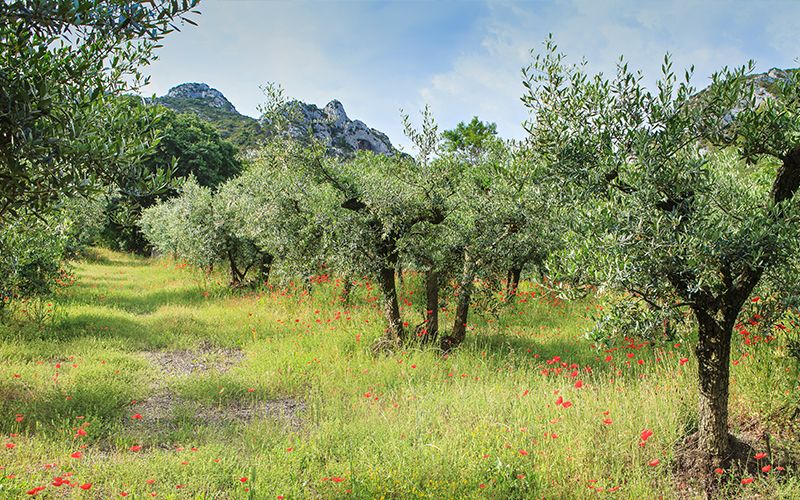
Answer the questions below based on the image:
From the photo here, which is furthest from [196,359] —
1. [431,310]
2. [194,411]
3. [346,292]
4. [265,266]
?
[265,266]

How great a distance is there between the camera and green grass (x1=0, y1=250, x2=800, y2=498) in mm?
5188

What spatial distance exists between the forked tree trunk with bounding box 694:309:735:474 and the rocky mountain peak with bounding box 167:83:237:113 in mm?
136884

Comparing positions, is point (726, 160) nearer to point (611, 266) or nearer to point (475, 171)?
point (611, 266)

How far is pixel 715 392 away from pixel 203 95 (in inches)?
6181

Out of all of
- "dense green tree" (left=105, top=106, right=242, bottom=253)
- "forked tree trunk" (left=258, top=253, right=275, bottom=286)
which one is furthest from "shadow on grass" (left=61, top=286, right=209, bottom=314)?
"dense green tree" (left=105, top=106, right=242, bottom=253)

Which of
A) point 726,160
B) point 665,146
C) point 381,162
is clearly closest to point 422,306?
point 381,162

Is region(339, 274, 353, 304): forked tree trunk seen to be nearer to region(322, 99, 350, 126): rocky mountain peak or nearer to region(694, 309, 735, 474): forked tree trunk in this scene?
region(322, 99, 350, 126): rocky mountain peak

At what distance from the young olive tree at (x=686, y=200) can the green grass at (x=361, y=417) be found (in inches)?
48.8

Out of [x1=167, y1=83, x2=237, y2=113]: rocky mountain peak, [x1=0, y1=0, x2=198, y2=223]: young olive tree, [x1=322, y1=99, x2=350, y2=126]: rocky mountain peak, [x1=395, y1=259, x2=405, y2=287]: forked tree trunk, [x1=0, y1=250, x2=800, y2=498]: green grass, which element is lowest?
[x1=0, y1=250, x2=800, y2=498]: green grass

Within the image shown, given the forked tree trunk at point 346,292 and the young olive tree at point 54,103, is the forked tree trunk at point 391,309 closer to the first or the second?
the forked tree trunk at point 346,292

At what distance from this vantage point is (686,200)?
206 inches

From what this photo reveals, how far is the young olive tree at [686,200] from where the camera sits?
15.7 feet

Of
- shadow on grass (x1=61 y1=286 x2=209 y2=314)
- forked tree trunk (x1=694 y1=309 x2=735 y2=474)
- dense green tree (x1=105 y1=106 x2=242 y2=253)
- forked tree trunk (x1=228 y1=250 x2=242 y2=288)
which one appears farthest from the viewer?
dense green tree (x1=105 y1=106 x2=242 y2=253)

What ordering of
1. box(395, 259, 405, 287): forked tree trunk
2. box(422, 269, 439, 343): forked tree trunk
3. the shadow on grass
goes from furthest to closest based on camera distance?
1. the shadow on grass
2. box(422, 269, 439, 343): forked tree trunk
3. box(395, 259, 405, 287): forked tree trunk
